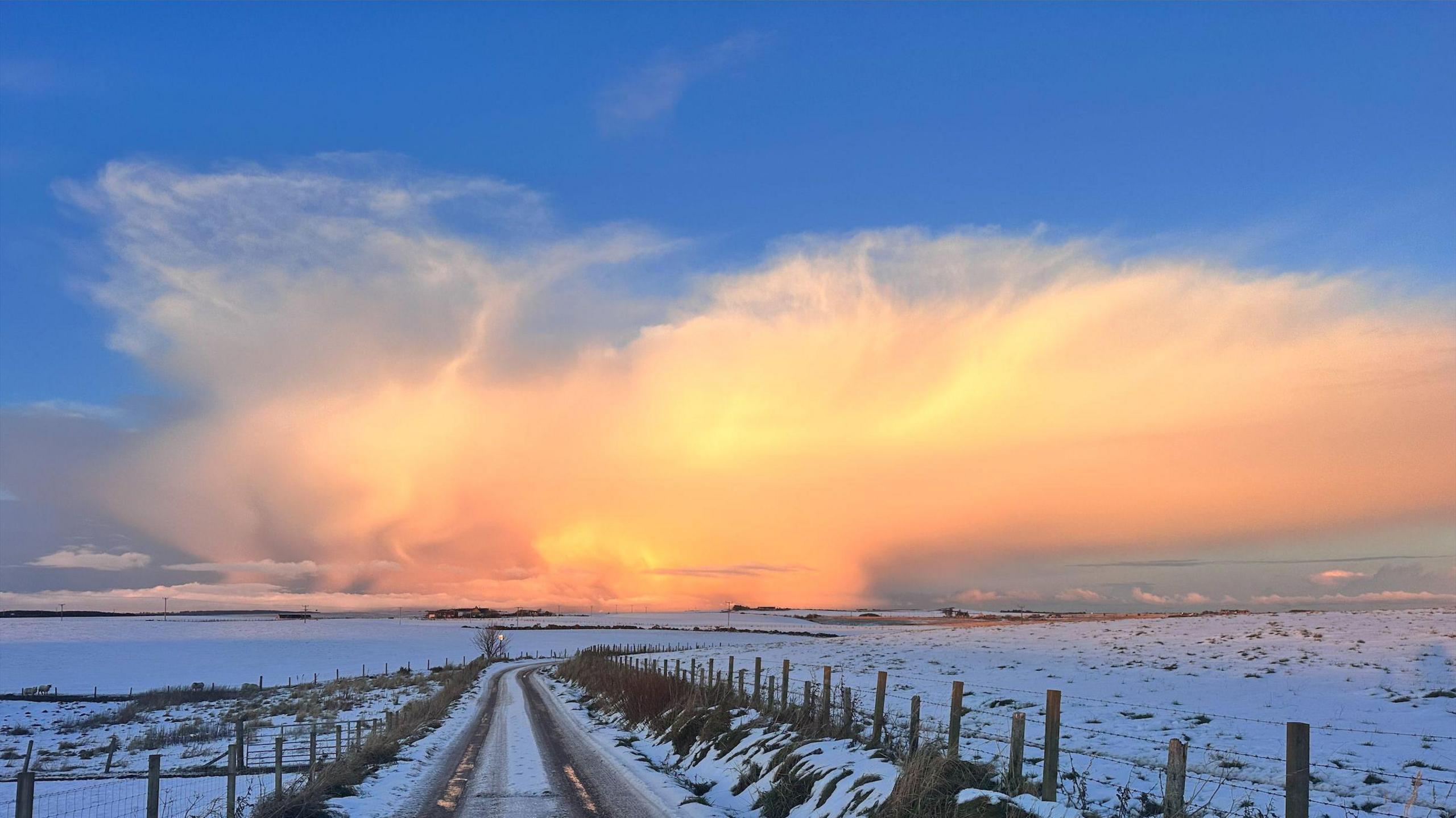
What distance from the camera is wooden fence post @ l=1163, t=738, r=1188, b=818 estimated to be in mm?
9305

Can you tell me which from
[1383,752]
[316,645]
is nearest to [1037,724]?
[1383,752]

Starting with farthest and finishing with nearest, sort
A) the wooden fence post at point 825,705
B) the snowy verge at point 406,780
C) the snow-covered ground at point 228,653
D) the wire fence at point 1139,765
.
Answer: the snow-covered ground at point 228,653, the wooden fence post at point 825,705, the snowy verge at point 406,780, the wire fence at point 1139,765

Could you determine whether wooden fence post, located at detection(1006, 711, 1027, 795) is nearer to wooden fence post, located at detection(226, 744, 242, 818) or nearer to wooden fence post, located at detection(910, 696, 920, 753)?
wooden fence post, located at detection(910, 696, 920, 753)

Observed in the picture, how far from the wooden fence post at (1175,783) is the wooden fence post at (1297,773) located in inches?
41.8

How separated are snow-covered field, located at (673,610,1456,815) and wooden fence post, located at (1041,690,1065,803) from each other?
1.88 m

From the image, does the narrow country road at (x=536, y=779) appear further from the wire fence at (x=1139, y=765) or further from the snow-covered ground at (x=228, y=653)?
the snow-covered ground at (x=228, y=653)

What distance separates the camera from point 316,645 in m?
156

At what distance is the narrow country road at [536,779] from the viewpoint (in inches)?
601

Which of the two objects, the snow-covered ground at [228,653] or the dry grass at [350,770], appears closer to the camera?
the dry grass at [350,770]

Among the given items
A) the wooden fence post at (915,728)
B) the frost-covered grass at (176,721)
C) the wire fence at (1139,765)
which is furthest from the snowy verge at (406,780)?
the wooden fence post at (915,728)

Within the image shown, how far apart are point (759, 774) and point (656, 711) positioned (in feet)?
45.1

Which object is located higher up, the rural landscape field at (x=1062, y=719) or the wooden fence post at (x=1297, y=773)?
the wooden fence post at (x=1297, y=773)

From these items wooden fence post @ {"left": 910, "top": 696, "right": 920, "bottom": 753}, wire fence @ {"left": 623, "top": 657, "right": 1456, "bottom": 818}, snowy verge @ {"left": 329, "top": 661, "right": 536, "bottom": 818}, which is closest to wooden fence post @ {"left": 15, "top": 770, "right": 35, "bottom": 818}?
snowy verge @ {"left": 329, "top": 661, "right": 536, "bottom": 818}

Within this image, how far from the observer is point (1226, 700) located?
82.6ft
